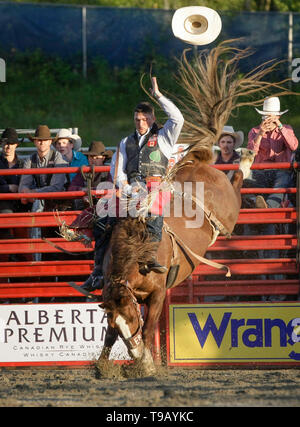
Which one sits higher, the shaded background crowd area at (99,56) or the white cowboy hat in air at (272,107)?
the shaded background crowd area at (99,56)

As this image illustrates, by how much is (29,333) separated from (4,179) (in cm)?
152

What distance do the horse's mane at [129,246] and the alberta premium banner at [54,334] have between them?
4.08 ft

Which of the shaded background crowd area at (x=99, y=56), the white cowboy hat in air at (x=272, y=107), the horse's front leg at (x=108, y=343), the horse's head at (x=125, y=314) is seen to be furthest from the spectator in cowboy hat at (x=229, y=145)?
the shaded background crowd area at (x=99, y=56)

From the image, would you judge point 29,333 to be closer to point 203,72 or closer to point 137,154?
point 137,154

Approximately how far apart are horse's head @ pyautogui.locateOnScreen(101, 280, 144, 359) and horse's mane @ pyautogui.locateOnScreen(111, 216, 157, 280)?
115 mm

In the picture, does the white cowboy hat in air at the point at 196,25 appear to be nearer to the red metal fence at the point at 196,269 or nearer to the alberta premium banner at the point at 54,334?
the red metal fence at the point at 196,269

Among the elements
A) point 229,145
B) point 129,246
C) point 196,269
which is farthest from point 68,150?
point 129,246

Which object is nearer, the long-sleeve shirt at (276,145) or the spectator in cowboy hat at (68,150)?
the long-sleeve shirt at (276,145)

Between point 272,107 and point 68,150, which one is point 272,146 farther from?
point 68,150

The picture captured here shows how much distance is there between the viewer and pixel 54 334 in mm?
6605

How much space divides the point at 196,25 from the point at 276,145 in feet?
4.89

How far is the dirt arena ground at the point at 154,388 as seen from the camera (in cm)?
460

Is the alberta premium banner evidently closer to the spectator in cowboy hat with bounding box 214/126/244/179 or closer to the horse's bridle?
the horse's bridle
